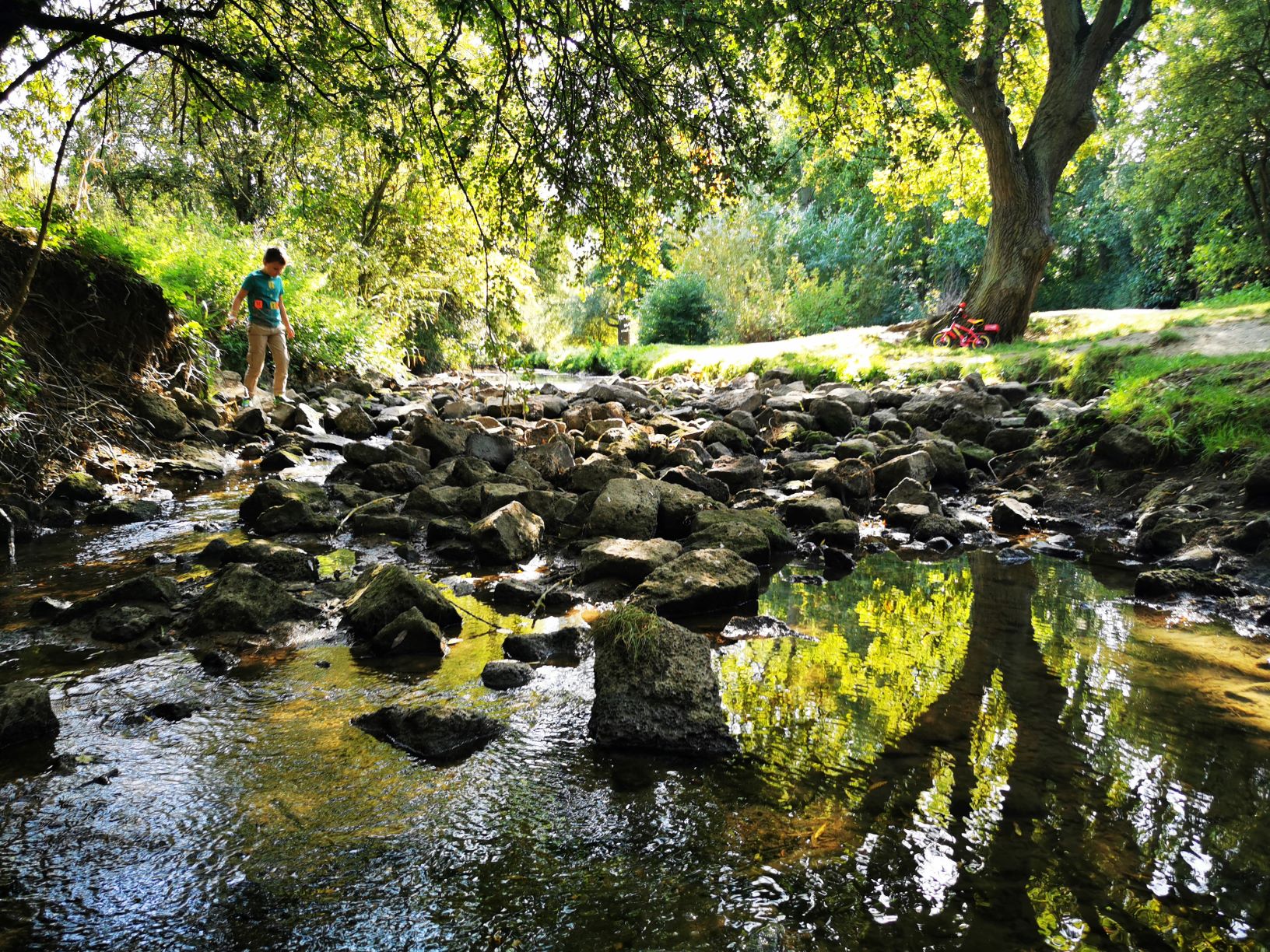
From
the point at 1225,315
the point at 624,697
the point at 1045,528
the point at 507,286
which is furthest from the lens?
the point at 1225,315

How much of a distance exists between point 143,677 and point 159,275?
27.6 ft

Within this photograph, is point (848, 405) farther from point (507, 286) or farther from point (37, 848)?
point (37, 848)

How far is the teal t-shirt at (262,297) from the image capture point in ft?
35.0

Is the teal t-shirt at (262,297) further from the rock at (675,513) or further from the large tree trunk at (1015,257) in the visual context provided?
the large tree trunk at (1015,257)

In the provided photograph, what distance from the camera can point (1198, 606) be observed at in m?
5.02

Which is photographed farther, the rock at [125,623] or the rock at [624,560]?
the rock at [624,560]

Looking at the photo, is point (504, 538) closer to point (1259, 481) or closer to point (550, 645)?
point (550, 645)

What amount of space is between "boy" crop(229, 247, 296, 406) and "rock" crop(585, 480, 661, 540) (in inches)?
270

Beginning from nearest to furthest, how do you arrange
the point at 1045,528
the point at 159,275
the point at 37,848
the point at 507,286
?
the point at 37,848 < the point at 507,286 < the point at 1045,528 < the point at 159,275

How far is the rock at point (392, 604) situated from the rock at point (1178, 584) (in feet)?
15.8

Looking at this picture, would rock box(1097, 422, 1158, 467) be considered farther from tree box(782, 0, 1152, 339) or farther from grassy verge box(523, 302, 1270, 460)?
tree box(782, 0, 1152, 339)

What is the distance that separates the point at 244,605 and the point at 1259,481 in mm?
7658

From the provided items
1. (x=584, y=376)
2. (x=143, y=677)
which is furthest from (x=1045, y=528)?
(x=584, y=376)

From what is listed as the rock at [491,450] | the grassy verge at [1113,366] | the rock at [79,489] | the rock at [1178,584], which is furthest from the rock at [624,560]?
the grassy verge at [1113,366]
